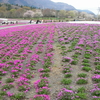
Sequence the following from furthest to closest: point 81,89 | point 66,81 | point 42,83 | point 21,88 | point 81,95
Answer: point 66,81
point 42,83
point 21,88
point 81,89
point 81,95

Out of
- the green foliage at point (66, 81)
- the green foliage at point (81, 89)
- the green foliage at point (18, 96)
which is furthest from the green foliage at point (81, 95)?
the green foliage at point (18, 96)

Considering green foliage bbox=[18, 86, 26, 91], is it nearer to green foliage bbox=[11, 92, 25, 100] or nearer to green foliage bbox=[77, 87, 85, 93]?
green foliage bbox=[11, 92, 25, 100]

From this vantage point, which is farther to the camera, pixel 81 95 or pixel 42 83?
pixel 42 83

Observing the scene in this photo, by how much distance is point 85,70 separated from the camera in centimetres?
956

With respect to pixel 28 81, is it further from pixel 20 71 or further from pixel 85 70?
pixel 85 70

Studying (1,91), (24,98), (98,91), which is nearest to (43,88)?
(24,98)

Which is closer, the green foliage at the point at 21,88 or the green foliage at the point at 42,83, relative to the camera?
the green foliage at the point at 21,88

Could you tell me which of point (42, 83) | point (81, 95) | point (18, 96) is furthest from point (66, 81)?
point (18, 96)

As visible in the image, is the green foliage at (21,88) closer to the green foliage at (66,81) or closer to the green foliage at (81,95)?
the green foliage at (66,81)

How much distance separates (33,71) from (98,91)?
4.83 metres

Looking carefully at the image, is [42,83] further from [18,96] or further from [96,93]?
[96,93]

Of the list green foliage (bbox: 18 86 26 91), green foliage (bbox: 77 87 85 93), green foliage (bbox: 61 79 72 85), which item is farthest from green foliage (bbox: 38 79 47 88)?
green foliage (bbox: 77 87 85 93)

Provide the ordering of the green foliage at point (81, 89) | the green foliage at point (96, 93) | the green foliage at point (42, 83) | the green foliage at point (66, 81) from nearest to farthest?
the green foliage at point (96, 93) → the green foliage at point (81, 89) → the green foliage at point (42, 83) → the green foliage at point (66, 81)

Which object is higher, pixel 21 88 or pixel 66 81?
pixel 66 81
